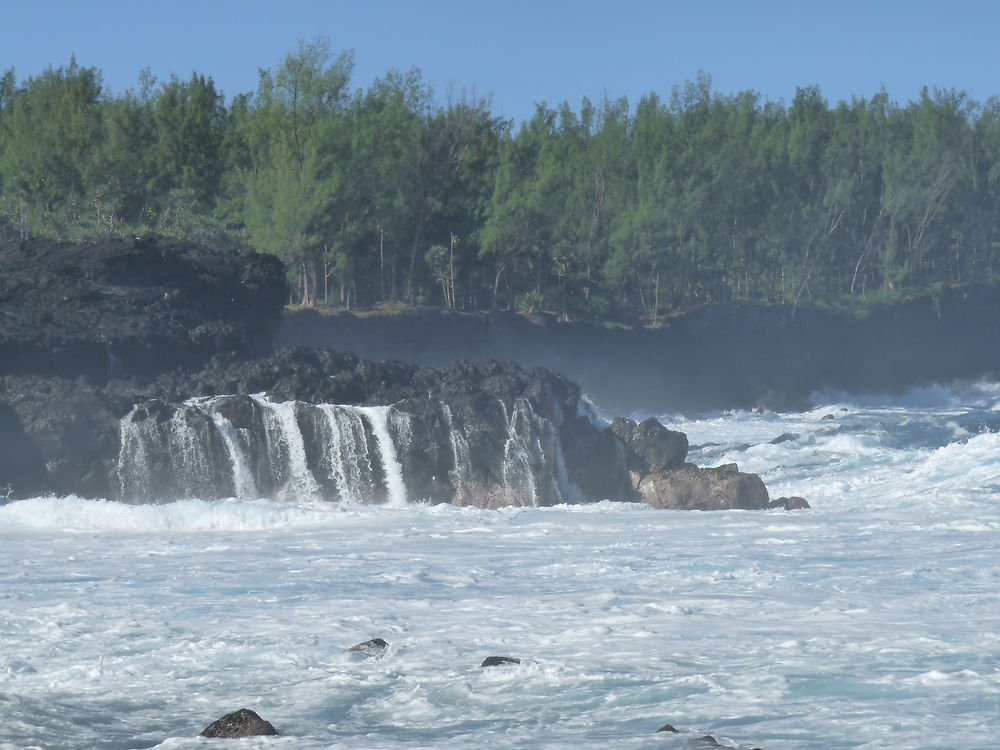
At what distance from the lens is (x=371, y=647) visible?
15.3 m

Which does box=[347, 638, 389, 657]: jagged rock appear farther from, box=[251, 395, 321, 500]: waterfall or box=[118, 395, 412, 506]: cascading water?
box=[251, 395, 321, 500]: waterfall

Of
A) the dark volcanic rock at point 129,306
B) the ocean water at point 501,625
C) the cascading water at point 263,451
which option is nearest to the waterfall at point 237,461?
the cascading water at point 263,451

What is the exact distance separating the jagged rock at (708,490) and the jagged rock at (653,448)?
1.25 m

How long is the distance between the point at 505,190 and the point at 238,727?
1847 inches

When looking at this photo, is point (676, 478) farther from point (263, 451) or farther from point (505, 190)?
point (505, 190)

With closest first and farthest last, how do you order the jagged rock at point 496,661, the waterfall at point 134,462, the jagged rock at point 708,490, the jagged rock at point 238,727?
the jagged rock at point 238,727 → the jagged rock at point 496,661 → the waterfall at point 134,462 → the jagged rock at point 708,490

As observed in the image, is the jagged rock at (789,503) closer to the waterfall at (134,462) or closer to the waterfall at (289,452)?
the waterfall at (289,452)

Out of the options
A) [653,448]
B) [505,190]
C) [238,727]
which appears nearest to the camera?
[238,727]

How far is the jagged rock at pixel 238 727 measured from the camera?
1203cm

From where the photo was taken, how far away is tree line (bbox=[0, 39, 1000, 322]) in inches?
2041

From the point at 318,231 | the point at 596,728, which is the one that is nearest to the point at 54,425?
the point at 596,728

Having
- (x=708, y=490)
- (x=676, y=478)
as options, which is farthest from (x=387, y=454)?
(x=708, y=490)

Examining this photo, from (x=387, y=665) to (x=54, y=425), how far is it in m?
15.6

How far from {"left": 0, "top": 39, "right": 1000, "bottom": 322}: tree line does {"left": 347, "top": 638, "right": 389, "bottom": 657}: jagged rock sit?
32.1 metres
